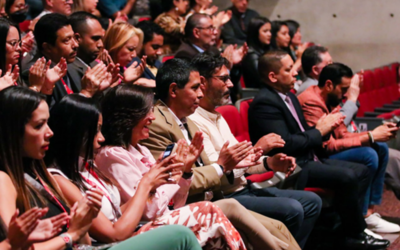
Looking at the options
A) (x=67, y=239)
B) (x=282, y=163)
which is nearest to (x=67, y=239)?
(x=67, y=239)

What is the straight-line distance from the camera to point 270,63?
11.1ft

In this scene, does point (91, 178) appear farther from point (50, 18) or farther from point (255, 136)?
point (255, 136)

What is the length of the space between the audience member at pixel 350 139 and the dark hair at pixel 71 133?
6.67 feet

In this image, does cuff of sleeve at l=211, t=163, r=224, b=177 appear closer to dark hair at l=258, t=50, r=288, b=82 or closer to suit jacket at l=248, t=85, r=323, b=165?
suit jacket at l=248, t=85, r=323, b=165

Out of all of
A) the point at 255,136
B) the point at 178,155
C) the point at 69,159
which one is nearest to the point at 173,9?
the point at 255,136

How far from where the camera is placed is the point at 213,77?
298 cm

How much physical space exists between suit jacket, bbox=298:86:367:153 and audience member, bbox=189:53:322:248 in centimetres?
79

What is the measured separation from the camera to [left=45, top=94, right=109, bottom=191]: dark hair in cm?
185

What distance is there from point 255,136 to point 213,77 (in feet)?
1.59

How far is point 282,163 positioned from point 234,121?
0.46 metres

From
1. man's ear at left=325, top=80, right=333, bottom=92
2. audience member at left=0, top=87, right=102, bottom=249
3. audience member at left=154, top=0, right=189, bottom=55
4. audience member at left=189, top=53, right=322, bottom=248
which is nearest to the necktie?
man's ear at left=325, top=80, right=333, bottom=92

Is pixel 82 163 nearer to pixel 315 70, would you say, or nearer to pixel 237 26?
pixel 315 70

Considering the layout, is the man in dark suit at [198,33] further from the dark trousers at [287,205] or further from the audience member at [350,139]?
the dark trousers at [287,205]

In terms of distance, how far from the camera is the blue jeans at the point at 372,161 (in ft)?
11.7
